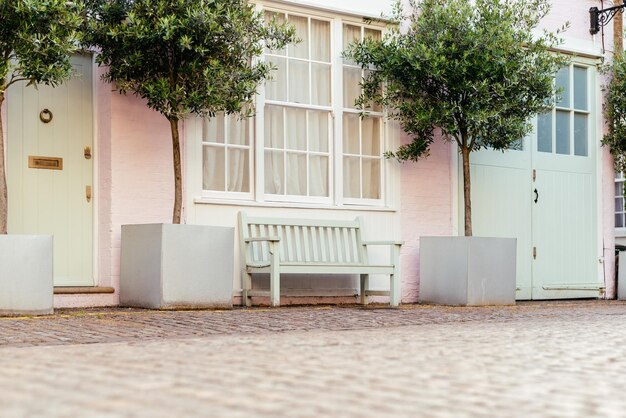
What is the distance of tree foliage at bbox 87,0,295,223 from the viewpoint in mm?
9016

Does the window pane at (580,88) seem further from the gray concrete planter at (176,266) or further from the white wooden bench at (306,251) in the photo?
the gray concrete planter at (176,266)

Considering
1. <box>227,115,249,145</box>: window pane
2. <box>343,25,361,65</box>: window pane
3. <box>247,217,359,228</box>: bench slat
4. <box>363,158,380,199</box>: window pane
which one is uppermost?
<box>343,25,361,65</box>: window pane

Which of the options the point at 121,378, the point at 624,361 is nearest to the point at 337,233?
→ the point at 624,361

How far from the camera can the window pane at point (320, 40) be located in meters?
11.2

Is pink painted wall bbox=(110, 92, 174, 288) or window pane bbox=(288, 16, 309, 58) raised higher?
window pane bbox=(288, 16, 309, 58)

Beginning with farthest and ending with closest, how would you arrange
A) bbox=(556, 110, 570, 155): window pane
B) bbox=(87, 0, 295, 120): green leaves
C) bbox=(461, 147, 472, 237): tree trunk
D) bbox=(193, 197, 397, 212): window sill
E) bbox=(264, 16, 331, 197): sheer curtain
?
bbox=(556, 110, 570, 155): window pane < bbox=(461, 147, 472, 237): tree trunk < bbox=(264, 16, 331, 197): sheer curtain < bbox=(193, 197, 397, 212): window sill < bbox=(87, 0, 295, 120): green leaves

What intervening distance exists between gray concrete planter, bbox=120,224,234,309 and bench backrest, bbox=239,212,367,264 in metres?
0.72

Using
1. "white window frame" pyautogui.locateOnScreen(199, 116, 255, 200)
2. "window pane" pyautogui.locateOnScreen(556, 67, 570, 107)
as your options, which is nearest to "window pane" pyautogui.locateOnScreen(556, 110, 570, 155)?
"window pane" pyautogui.locateOnScreen(556, 67, 570, 107)

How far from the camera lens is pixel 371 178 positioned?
38.1 ft

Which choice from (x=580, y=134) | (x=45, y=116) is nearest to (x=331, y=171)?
(x=45, y=116)

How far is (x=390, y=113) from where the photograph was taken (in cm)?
1157

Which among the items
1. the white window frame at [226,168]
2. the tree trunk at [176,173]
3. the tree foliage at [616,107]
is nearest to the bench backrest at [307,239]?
the white window frame at [226,168]

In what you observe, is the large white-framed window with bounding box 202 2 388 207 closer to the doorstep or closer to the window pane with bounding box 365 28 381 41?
the window pane with bounding box 365 28 381 41

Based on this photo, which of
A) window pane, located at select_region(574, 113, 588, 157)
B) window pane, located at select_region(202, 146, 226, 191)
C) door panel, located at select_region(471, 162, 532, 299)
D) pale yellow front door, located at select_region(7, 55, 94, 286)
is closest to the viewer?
pale yellow front door, located at select_region(7, 55, 94, 286)
